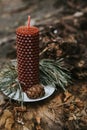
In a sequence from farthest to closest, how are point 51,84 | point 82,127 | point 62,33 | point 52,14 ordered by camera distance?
point 52,14
point 62,33
point 51,84
point 82,127

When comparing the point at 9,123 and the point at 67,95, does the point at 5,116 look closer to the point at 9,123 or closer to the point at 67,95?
the point at 9,123

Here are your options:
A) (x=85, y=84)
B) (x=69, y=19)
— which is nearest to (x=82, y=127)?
(x=85, y=84)

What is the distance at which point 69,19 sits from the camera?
5.31 ft

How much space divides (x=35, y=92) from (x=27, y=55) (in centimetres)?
12

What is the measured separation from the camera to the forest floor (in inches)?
35.1

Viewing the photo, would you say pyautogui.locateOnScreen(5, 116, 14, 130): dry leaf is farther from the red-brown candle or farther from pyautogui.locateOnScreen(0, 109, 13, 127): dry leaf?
the red-brown candle

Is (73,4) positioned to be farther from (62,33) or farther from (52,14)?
(62,33)

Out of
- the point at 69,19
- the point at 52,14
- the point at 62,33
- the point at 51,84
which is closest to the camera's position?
the point at 51,84

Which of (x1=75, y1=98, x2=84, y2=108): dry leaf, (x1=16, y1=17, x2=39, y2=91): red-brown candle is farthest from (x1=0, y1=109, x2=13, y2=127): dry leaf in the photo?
(x1=75, y1=98, x2=84, y2=108): dry leaf

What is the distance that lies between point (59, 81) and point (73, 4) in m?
1.04

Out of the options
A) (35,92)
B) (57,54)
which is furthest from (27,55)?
(57,54)

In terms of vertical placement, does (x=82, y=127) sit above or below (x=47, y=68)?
below

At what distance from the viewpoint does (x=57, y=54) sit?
112 centimetres

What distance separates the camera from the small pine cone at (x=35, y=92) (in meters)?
0.91
